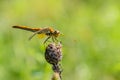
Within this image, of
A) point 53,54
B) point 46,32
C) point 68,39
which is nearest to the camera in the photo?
point 53,54

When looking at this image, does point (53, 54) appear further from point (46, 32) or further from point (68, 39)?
point (68, 39)

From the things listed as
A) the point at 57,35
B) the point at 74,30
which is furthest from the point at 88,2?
the point at 57,35

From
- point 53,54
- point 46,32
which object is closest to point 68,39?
point 46,32

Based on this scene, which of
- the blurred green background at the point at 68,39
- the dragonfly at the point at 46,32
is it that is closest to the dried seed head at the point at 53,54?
the dragonfly at the point at 46,32

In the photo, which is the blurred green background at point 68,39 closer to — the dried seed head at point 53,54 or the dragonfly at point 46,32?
the dragonfly at point 46,32

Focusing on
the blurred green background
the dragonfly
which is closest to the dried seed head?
the dragonfly

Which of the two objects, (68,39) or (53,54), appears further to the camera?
(68,39)

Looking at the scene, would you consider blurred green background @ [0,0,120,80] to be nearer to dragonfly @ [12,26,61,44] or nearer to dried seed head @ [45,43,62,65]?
dragonfly @ [12,26,61,44]
